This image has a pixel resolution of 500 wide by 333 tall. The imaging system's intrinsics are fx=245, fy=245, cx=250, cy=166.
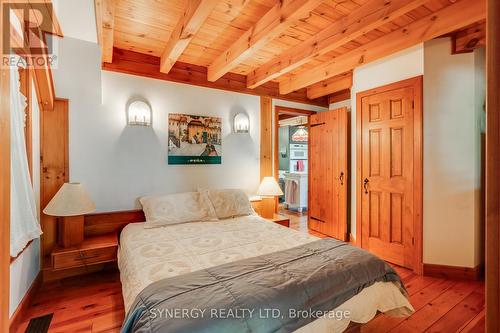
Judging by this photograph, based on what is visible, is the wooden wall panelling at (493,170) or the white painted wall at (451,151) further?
the white painted wall at (451,151)

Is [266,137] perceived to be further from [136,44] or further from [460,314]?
[460,314]

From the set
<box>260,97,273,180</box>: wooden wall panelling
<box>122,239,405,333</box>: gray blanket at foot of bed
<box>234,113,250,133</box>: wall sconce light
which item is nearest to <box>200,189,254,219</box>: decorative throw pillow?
<box>260,97,273,180</box>: wooden wall panelling

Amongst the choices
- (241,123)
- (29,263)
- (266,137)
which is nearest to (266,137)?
(266,137)

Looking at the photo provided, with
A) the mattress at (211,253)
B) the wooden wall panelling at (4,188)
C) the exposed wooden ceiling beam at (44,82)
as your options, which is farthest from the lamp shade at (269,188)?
the wooden wall panelling at (4,188)

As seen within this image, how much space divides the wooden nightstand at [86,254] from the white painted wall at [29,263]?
0.58ft

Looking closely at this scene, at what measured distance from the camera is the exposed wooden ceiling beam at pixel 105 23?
1.84m

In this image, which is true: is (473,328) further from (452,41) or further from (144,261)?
(452,41)

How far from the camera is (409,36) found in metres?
2.40

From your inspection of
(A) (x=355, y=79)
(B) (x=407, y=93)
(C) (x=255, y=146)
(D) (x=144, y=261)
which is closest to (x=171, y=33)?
(C) (x=255, y=146)

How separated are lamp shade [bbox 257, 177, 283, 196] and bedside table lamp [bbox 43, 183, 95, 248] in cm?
201

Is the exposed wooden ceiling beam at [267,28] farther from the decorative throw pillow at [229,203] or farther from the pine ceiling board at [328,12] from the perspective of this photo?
the decorative throw pillow at [229,203]

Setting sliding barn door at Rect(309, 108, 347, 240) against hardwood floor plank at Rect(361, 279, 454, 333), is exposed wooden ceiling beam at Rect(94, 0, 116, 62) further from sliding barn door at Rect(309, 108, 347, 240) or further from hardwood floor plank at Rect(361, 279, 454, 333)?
sliding barn door at Rect(309, 108, 347, 240)

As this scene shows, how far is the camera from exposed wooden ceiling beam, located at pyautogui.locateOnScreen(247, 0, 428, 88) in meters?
1.90

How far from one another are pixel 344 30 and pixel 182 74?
1.99 metres
